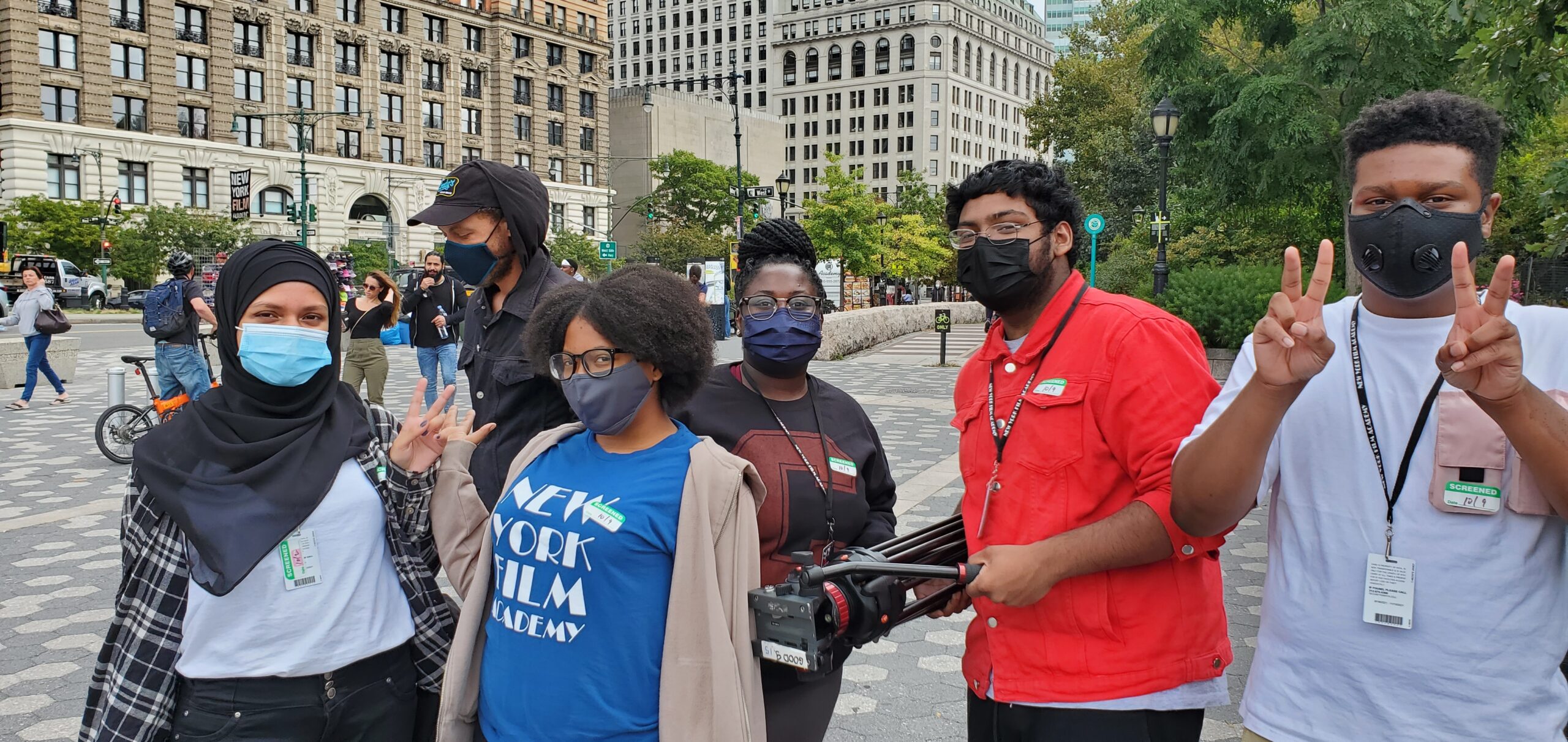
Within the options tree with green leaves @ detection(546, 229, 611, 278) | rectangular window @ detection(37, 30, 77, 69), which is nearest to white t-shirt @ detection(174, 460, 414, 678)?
tree with green leaves @ detection(546, 229, 611, 278)

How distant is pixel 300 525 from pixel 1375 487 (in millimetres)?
2326

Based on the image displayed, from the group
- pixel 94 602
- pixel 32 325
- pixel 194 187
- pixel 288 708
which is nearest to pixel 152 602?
pixel 288 708

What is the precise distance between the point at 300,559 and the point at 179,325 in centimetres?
940

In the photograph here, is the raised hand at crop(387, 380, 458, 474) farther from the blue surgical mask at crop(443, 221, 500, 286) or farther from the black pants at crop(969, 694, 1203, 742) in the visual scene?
the black pants at crop(969, 694, 1203, 742)

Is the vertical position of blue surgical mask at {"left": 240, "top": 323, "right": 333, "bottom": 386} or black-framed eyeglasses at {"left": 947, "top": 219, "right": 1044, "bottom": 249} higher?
black-framed eyeglasses at {"left": 947, "top": 219, "right": 1044, "bottom": 249}

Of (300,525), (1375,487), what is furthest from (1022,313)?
(300,525)

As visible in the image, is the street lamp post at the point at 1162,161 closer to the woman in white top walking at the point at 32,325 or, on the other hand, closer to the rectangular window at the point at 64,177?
the woman in white top walking at the point at 32,325

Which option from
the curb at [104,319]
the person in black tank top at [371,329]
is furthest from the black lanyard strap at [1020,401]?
the curb at [104,319]

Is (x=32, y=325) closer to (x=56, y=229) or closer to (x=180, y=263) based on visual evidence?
(x=180, y=263)

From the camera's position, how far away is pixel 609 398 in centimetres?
250

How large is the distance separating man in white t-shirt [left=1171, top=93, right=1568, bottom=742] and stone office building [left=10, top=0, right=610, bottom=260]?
4536cm

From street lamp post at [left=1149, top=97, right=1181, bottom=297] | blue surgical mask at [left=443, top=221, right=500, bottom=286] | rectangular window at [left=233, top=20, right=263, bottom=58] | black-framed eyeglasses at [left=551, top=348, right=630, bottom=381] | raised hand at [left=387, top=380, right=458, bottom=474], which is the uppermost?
rectangular window at [left=233, top=20, right=263, bottom=58]

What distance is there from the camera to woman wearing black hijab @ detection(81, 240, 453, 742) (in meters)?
2.45

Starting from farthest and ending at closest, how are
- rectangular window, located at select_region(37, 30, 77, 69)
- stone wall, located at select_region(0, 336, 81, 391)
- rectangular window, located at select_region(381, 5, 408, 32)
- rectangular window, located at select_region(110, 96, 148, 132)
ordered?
rectangular window, located at select_region(381, 5, 408, 32) → rectangular window, located at select_region(110, 96, 148, 132) → rectangular window, located at select_region(37, 30, 77, 69) → stone wall, located at select_region(0, 336, 81, 391)
